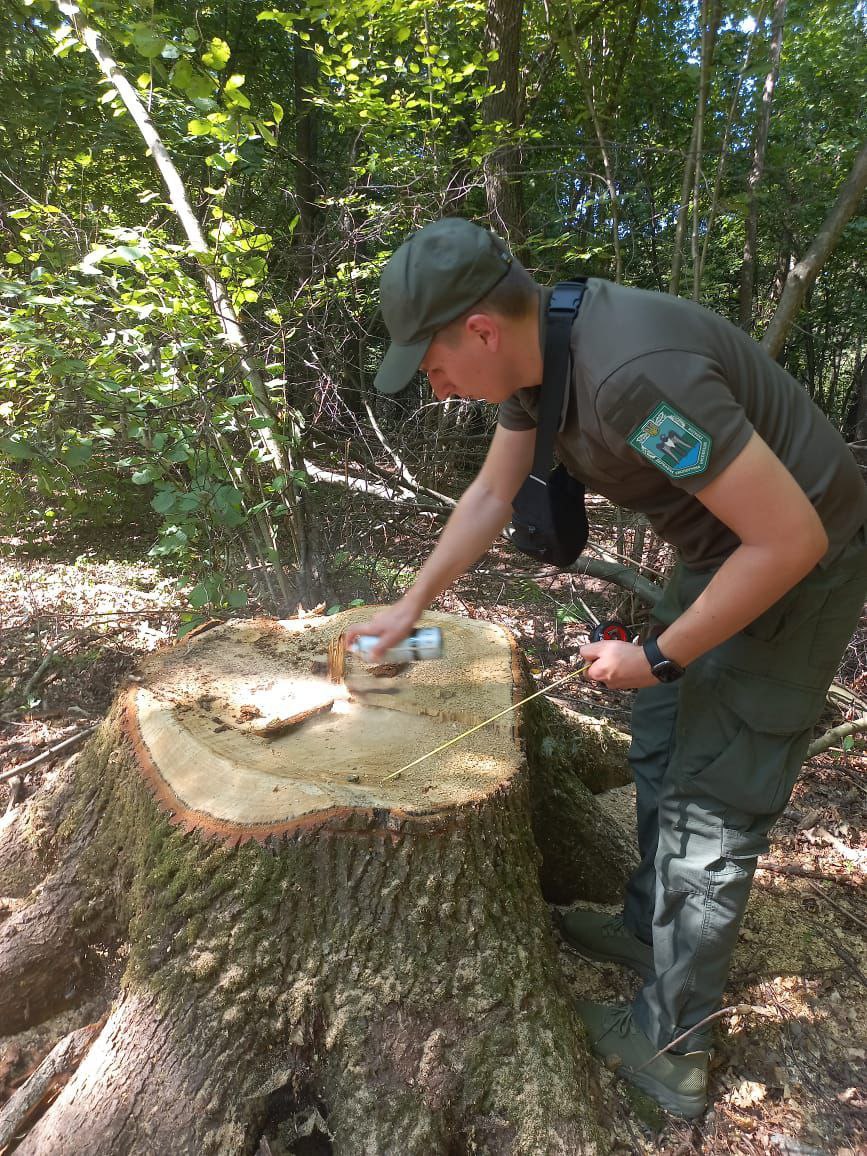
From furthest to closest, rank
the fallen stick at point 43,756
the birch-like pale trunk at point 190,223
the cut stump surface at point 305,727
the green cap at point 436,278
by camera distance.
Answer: the birch-like pale trunk at point 190,223 < the fallen stick at point 43,756 < the cut stump surface at point 305,727 < the green cap at point 436,278

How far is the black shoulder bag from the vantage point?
1.26 meters

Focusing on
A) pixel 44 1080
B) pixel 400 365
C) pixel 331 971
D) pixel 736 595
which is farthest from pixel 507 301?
pixel 44 1080

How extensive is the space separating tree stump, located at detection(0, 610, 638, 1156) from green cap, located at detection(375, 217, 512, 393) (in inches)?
36.7

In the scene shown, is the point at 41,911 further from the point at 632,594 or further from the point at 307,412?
the point at 307,412

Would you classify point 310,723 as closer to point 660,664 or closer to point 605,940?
point 660,664

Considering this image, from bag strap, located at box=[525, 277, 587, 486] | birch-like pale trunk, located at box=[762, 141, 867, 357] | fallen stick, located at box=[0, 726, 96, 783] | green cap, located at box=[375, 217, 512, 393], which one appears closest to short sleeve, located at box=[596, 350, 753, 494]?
bag strap, located at box=[525, 277, 587, 486]

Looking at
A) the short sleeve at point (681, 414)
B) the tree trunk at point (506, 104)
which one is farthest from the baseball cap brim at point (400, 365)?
the tree trunk at point (506, 104)

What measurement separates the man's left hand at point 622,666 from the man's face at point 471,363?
561 millimetres

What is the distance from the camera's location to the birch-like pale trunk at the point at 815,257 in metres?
2.72

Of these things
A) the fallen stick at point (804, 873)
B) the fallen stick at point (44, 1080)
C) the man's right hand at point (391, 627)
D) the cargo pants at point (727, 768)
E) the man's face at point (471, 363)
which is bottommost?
the fallen stick at point (804, 873)

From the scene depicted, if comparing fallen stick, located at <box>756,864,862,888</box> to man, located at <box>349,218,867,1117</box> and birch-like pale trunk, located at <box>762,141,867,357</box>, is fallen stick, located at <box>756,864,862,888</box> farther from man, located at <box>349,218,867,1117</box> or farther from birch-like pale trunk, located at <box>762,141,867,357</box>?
birch-like pale trunk, located at <box>762,141,867,357</box>

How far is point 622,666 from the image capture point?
4.41 feet

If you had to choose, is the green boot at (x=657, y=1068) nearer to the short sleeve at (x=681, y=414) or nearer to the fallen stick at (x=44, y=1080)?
the fallen stick at (x=44, y=1080)

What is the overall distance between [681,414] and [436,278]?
48 cm
